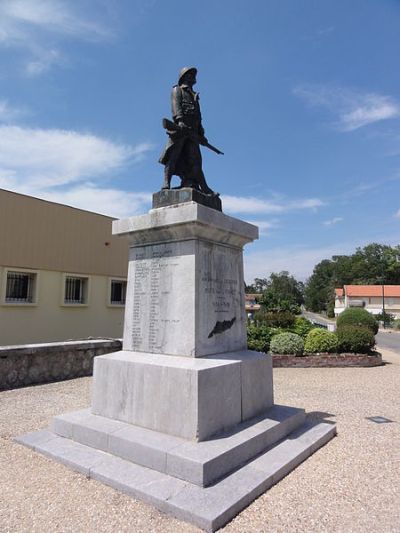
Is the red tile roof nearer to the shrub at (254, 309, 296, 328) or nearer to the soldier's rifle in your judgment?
the shrub at (254, 309, 296, 328)

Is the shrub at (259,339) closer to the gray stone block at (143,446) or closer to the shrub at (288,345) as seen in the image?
the shrub at (288,345)

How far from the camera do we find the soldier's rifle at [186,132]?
4.44 meters

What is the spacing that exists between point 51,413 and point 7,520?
3.16m

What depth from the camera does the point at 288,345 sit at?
11.7m

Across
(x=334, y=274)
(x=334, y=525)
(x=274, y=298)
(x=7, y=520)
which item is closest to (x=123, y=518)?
(x=7, y=520)

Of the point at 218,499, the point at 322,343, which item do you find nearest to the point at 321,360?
the point at 322,343

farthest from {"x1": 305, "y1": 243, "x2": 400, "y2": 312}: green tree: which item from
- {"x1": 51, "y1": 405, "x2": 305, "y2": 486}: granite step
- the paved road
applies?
{"x1": 51, "y1": 405, "x2": 305, "y2": 486}: granite step

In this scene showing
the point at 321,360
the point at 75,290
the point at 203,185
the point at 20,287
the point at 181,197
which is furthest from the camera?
the point at 75,290

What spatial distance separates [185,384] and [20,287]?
36.8 feet

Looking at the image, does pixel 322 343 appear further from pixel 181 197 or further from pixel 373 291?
pixel 373 291

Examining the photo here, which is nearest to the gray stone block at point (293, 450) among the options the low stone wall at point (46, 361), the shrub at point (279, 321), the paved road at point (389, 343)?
the low stone wall at point (46, 361)

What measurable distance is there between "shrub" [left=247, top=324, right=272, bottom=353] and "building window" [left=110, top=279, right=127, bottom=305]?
20.9 feet

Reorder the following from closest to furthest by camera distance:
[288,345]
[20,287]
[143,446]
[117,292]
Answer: [143,446] < [288,345] < [20,287] < [117,292]

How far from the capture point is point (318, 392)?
760cm
